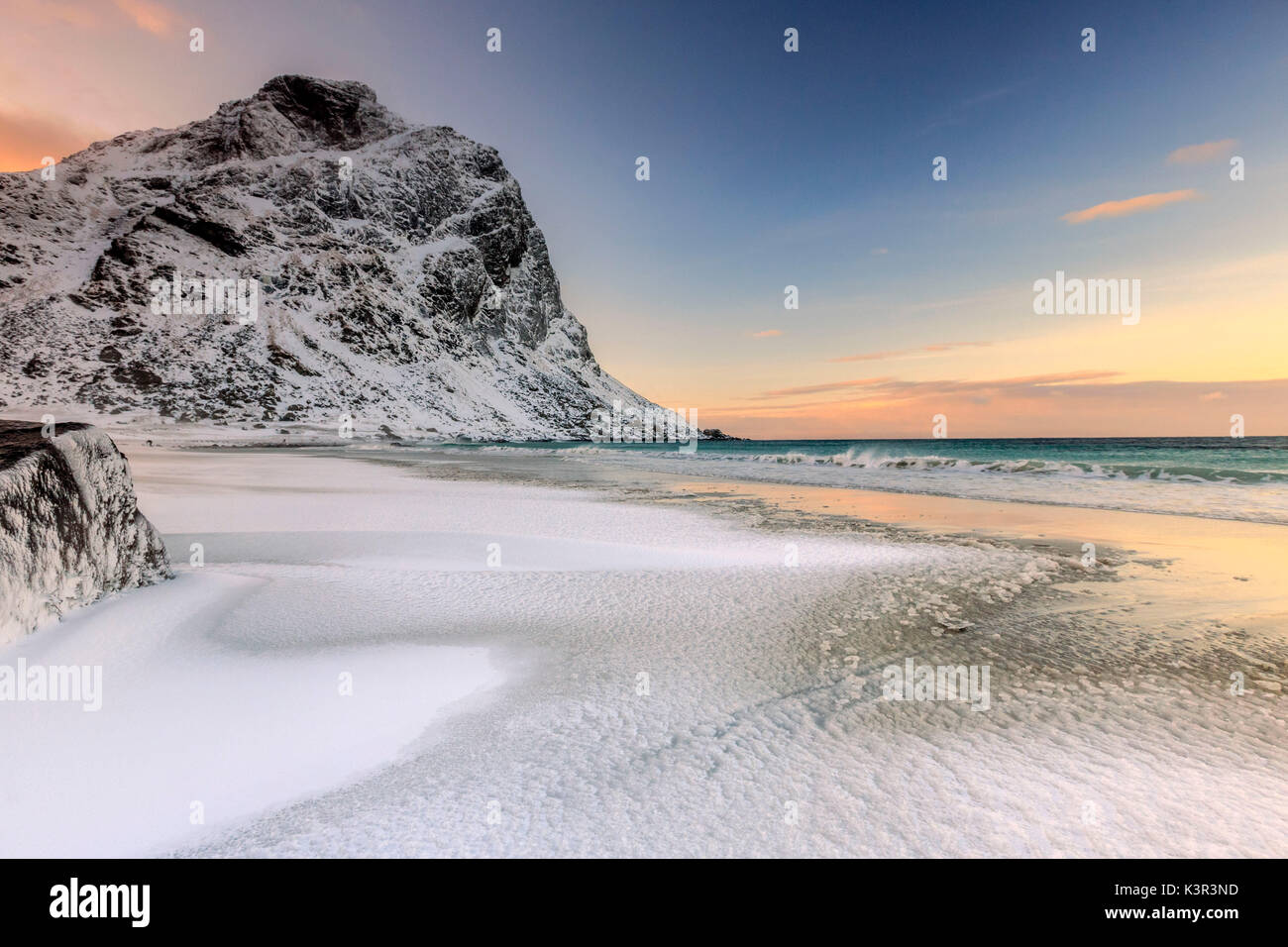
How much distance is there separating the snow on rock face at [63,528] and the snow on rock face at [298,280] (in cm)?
9864

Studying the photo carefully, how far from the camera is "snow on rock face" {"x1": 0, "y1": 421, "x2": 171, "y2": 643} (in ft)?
13.6

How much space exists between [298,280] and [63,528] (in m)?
136

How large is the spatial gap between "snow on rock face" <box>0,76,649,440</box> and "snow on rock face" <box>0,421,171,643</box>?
98.6 m

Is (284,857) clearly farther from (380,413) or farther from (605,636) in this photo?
(380,413)

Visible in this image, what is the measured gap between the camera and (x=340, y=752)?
2984 millimetres

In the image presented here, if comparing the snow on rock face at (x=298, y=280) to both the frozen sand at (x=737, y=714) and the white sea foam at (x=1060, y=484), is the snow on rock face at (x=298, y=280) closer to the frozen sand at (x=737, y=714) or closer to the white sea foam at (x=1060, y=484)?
the white sea foam at (x=1060, y=484)

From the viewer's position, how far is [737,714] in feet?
11.3

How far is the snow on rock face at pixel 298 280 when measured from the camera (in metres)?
92.9

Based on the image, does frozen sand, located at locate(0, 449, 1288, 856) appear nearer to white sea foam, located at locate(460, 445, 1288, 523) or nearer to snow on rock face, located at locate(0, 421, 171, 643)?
snow on rock face, located at locate(0, 421, 171, 643)

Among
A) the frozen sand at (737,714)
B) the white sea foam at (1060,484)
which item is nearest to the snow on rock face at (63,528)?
the frozen sand at (737,714)

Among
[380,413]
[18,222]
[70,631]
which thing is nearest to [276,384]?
[380,413]

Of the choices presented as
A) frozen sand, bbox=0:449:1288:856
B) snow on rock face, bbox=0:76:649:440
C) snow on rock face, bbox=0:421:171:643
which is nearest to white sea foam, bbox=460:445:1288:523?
frozen sand, bbox=0:449:1288:856

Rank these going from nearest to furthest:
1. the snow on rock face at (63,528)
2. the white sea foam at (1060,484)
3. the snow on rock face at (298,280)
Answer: the snow on rock face at (63,528) < the white sea foam at (1060,484) < the snow on rock face at (298,280)

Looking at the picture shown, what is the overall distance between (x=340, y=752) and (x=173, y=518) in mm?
9145
